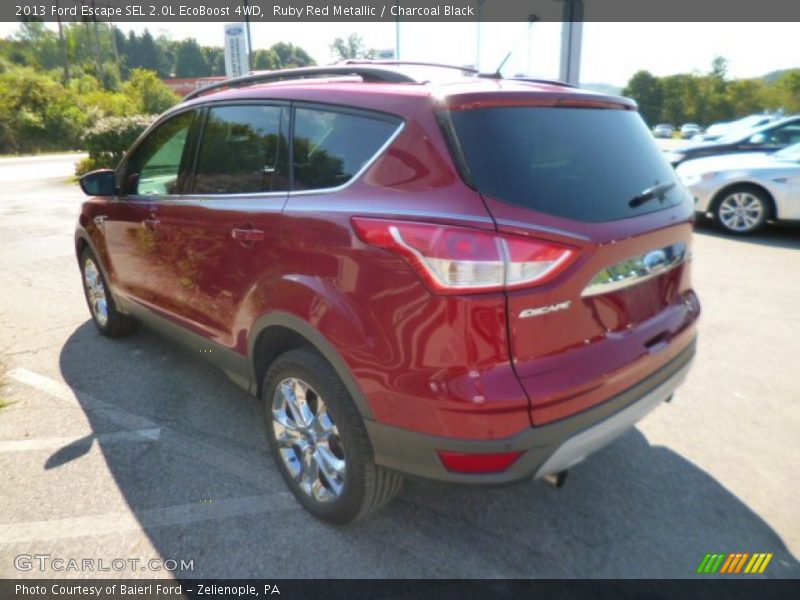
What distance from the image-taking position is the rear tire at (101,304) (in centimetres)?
Result: 443

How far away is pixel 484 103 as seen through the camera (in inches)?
77.9

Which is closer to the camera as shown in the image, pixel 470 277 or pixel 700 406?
pixel 470 277

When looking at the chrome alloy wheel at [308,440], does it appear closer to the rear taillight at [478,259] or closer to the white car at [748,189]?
the rear taillight at [478,259]

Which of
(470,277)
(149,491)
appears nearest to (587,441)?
(470,277)

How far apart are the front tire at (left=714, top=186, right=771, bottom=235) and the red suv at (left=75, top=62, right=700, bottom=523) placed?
6.54 meters

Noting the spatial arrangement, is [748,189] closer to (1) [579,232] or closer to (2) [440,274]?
(1) [579,232]

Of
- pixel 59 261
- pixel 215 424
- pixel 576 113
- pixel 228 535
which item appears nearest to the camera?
pixel 576 113

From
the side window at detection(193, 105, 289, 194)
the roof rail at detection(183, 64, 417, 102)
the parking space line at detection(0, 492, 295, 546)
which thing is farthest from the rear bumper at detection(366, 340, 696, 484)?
the roof rail at detection(183, 64, 417, 102)

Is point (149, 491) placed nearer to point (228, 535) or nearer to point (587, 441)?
point (228, 535)

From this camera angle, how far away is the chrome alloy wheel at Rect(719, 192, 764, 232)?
794cm

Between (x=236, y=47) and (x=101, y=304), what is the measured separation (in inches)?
803

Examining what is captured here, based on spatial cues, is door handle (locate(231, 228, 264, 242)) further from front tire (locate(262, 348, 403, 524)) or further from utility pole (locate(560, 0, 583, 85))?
utility pole (locate(560, 0, 583, 85))

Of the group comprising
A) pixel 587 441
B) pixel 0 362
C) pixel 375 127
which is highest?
pixel 375 127

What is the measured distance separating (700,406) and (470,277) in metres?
2.38
